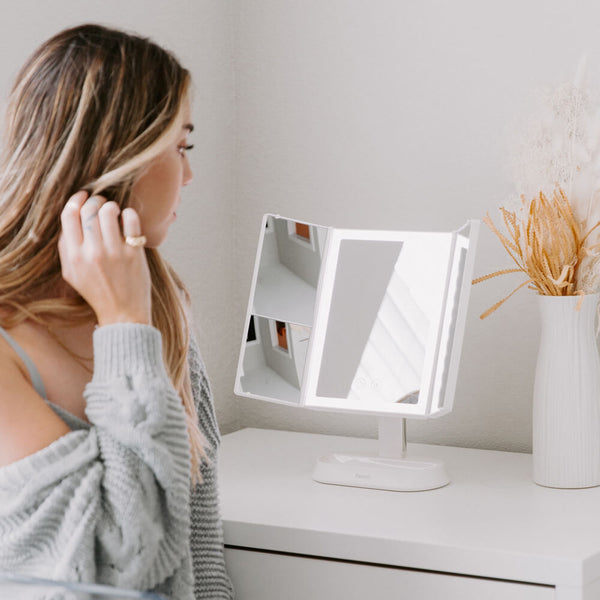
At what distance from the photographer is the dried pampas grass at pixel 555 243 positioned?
1.23 meters

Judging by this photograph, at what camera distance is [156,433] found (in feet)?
2.77

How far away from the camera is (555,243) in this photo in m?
1.24

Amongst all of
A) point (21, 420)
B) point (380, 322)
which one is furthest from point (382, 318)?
point (21, 420)

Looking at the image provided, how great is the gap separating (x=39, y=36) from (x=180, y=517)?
0.71 m

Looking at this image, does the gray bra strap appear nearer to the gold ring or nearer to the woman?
the woman

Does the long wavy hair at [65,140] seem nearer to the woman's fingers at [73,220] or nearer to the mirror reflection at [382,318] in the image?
the woman's fingers at [73,220]

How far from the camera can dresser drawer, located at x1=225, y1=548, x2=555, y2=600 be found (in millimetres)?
996

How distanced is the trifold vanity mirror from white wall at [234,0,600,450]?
0.26 metres

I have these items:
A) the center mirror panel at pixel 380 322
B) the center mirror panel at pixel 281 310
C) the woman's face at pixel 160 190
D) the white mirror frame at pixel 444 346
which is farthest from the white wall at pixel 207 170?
the woman's face at pixel 160 190

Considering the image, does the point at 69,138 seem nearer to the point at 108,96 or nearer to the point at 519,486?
the point at 108,96

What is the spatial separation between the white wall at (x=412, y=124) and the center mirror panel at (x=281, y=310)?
0.92ft

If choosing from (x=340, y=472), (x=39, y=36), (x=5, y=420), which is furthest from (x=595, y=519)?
(x=39, y=36)

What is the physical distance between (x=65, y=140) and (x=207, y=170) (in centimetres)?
75

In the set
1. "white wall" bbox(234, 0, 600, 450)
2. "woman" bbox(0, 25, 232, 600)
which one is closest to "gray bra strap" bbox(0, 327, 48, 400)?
"woman" bbox(0, 25, 232, 600)
